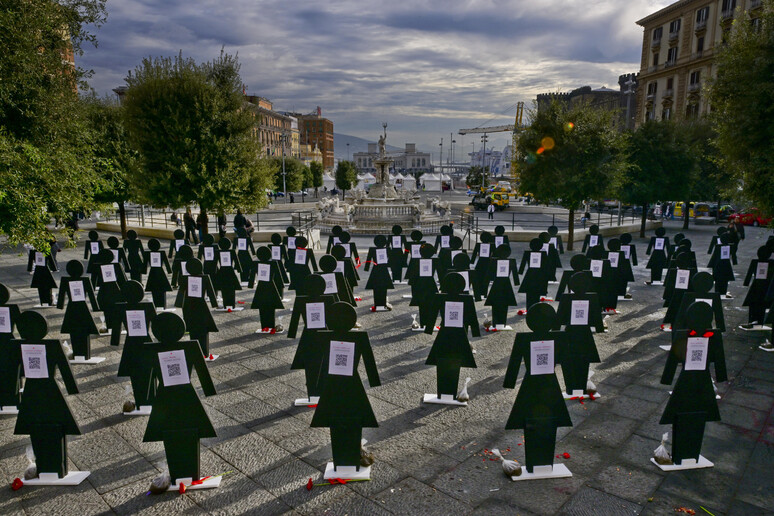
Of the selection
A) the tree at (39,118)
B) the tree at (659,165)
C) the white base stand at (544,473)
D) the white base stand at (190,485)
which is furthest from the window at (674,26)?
the white base stand at (190,485)

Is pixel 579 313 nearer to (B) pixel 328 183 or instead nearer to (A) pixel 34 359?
(A) pixel 34 359

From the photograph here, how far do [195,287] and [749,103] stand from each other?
11368 mm

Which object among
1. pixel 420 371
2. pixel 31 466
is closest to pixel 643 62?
pixel 420 371

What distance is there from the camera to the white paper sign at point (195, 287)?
8.34 meters

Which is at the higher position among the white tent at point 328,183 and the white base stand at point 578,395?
the white tent at point 328,183

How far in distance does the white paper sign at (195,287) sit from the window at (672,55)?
207 ft

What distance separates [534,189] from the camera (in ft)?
69.3

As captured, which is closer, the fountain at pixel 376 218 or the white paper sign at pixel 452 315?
the white paper sign at pixel 452 315

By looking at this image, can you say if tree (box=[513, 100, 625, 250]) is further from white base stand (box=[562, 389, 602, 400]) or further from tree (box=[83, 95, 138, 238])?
tree (box=[83, 95, 138, 238])

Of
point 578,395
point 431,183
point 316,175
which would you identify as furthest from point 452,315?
point 431,183

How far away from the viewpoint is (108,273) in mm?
9492

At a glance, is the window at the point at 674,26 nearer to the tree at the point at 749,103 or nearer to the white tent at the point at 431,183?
the white tent at the point at 431,183

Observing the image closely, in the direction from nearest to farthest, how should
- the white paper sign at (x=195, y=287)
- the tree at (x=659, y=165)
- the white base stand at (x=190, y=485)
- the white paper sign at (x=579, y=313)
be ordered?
the white base stand at (x=190, y=485)
the white paper sign at (x=579, y=313)
the white paper sign at (x=195, y=287)
the tree at (x=659, y=165)

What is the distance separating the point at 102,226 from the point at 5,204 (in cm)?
2286
